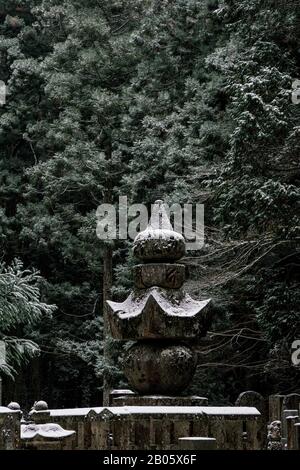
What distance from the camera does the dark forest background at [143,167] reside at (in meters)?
18.8

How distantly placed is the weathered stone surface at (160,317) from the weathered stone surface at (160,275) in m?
0.10

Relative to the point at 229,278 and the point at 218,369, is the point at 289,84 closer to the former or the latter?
the point at 229,278

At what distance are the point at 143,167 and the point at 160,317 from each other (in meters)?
12.6

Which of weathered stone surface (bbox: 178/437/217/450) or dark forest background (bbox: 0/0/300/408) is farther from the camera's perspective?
dark forest background (bbox: 0/0/300/408)

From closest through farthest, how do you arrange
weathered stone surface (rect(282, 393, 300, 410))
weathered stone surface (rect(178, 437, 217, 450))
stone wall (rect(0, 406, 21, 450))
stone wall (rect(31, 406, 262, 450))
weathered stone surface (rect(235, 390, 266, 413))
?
weathered stone surface (rect(178, 437, 217, 450))
stone wall (rect(0, 406, 21, 450))
stone wall (rect(31, 406, 262, 450))
weathered stone surface (rect(235, 390, 266, 413))
weathered stone surface (rect(282, 393, 300, 410))

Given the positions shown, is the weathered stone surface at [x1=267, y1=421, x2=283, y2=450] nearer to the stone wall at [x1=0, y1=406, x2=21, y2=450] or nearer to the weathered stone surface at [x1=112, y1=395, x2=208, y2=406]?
the weathered stone surface at [x1=112, y1=395, x2=208, y2=406]

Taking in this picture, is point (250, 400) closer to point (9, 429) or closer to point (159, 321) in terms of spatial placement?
point (159, 321)

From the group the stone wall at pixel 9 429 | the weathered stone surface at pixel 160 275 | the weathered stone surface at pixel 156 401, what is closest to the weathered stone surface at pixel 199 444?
the stone wall at pixel 9 429

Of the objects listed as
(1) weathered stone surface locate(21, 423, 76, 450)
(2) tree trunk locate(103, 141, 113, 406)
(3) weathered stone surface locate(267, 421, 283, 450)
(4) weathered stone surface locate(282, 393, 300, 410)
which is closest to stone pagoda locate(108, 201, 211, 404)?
(3) weathered stone surface locate(267, 421, 283, 450)

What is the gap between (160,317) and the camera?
500 inches

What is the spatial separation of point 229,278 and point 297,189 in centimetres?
285

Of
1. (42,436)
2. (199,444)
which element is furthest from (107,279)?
(199,444)

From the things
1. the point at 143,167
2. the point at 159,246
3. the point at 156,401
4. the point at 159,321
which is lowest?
the point at 156,401

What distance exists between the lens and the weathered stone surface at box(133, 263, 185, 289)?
13.1 meters
